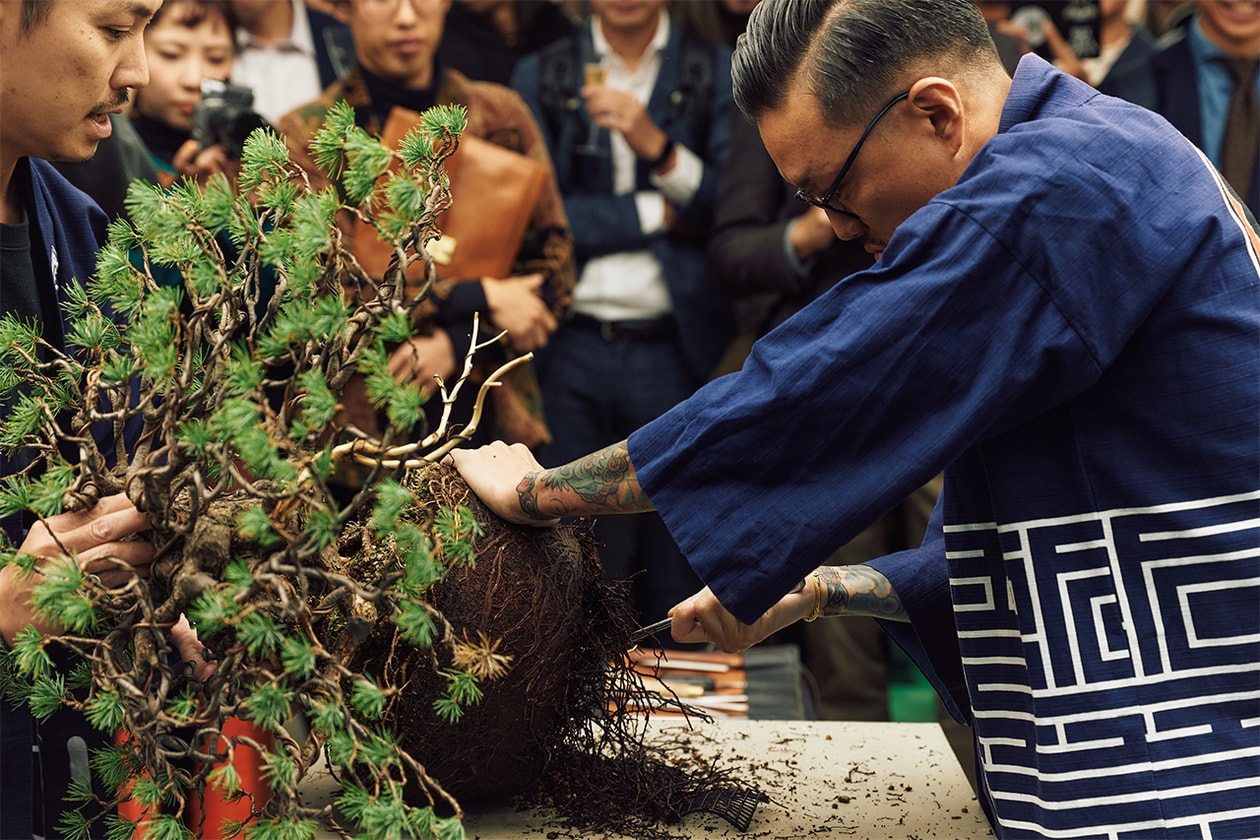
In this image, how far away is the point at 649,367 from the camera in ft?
11.6

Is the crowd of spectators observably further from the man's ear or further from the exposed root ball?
the man's ear

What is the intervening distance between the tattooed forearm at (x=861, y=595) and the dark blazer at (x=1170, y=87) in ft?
7.73

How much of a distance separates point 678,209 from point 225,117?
1.26m

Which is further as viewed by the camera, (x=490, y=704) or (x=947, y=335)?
(x=490, y=704)

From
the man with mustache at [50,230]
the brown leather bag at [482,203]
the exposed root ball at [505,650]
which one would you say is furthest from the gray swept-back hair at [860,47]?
the brown leather bag at [482,203]

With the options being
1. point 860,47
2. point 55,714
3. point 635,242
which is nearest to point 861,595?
point 860,47

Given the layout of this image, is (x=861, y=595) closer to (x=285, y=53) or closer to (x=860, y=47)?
(x=860, y=47)

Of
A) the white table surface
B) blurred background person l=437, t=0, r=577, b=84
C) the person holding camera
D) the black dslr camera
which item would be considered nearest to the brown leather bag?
the black dslr camera

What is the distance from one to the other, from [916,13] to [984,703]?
88 cm

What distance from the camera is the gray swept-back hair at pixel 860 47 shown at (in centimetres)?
155

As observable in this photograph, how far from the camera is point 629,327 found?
3.56 meters

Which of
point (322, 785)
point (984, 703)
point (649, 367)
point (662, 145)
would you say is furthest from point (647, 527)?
point (984, 703)

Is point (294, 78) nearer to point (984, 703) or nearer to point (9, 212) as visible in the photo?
point (9, 212)

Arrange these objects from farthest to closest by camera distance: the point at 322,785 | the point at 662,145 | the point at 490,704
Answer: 1. the point at 662,145
2. the point at 322,785
3. the point at 490,704
